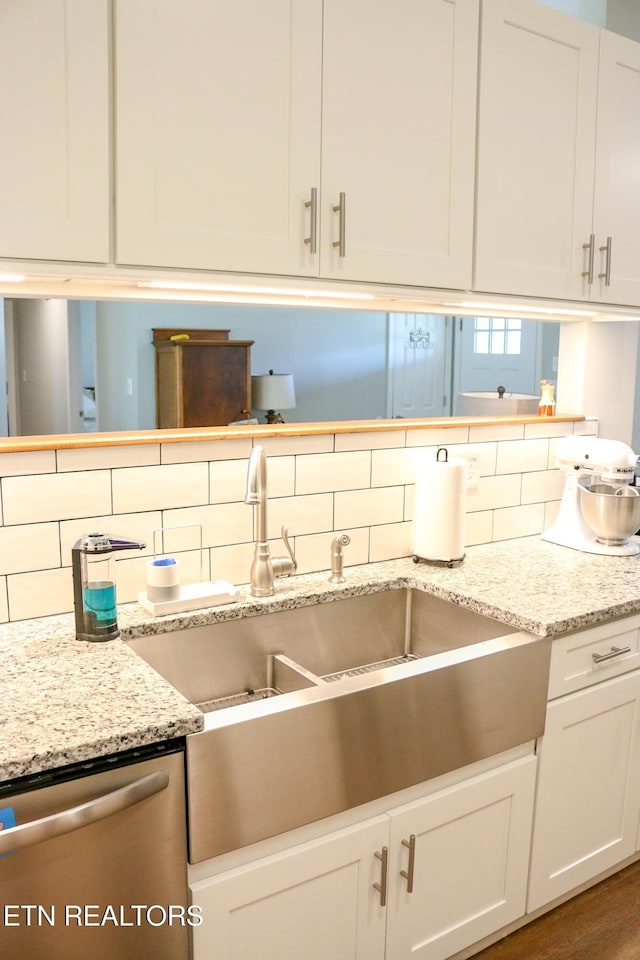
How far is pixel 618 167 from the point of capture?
7.00 ft

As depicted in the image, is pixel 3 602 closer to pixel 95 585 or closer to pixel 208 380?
pixel 95 585

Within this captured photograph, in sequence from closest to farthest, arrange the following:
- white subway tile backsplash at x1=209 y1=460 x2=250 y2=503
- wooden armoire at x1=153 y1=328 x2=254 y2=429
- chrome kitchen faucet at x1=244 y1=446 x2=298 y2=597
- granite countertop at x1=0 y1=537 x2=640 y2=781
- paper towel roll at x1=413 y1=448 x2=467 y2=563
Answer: granite countertop at x1=0 y1=537 x2=640 y2=781
chrome kitchen faucet at x1=244 y1=446 x2=298 y2=597
white subway tile backsplash at x1=209 y1=460 x2=250 y2=503
paper towel roll at x1=413 y1=448 x2=467 y2=563
wooden armoire at x1=153 y1=328 x2=254 y2=429

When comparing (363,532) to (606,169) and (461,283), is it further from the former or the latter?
(606,169)

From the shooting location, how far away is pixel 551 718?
175 cm

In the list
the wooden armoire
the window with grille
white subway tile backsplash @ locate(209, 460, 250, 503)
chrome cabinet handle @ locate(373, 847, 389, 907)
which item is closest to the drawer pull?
chrome cabinet handle @ locate(373, 847, 389, 907)

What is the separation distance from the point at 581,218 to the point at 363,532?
3.32 feet

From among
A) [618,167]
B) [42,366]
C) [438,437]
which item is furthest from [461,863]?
[42,366]

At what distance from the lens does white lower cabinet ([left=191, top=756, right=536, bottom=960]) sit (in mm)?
1322

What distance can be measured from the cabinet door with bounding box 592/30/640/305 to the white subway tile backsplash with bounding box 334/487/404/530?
0.78m

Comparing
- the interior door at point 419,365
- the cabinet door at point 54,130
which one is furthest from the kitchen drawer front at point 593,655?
the interior door at point 419,365

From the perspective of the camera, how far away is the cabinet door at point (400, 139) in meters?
1.60

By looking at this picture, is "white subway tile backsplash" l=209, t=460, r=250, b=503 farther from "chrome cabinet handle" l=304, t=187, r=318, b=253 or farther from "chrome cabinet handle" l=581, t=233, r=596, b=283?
"chrome cabinet handle" l=581, t=233, r=596, b=283

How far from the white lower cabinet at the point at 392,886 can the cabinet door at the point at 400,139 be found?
1110mm

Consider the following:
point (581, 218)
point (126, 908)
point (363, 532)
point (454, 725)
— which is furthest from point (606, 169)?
point (126, 908)
